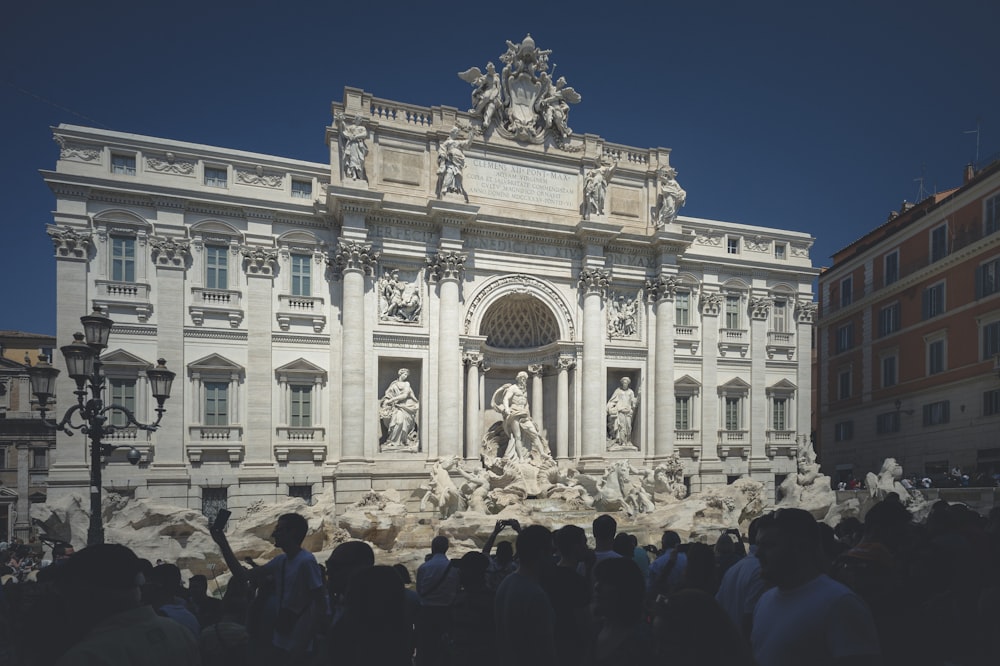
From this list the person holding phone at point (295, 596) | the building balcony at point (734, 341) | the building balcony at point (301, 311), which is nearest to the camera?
the person holding phone at point (295, 596)

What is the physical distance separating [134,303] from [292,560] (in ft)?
63.1

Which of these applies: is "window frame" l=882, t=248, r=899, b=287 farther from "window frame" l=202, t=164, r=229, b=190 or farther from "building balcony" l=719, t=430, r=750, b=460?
"window frame" l=202, t=164, r=229, b=190

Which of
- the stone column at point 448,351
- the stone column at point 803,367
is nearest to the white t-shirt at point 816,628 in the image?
the stone column at point 448,351

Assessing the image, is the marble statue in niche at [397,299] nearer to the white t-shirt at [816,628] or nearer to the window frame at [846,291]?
the white t-shirt at [816,628]

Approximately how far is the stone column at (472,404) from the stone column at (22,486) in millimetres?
23869

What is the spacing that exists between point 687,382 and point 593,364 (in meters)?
5.31

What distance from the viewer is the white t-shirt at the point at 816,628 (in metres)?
2.98

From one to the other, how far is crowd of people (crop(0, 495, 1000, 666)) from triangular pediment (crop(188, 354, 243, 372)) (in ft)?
51.3

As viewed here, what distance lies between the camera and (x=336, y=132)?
2353 centimetres

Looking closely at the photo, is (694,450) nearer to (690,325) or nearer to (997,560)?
(690,325)

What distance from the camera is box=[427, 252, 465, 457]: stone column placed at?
23.8m

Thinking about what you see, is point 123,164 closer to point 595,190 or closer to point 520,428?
point 520,428

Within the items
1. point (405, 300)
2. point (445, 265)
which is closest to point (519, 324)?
point (445, 265)

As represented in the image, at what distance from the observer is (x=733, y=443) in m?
29.1
